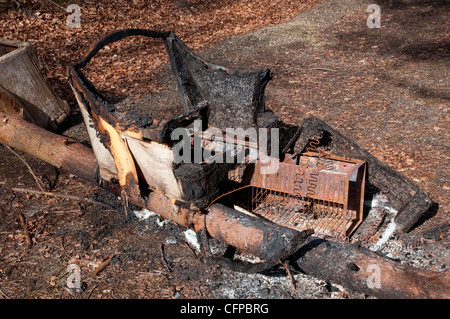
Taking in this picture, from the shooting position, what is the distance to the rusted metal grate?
165 inches

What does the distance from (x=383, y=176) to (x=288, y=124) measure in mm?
2301

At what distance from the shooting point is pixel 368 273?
338cm

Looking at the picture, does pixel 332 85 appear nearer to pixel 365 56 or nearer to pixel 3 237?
pixel 365 56

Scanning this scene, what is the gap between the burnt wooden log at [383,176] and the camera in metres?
4.07

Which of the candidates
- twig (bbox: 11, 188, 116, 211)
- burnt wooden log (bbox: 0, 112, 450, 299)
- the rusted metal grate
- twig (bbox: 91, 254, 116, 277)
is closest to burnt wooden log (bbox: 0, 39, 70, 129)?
twig (bbox: 11, 188, 116, 211)

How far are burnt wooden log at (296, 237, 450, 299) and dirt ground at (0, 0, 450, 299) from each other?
21 centimetres

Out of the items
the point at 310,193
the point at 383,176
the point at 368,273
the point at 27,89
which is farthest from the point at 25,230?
the point at 383,176

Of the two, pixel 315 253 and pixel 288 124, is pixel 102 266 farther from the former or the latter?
pixel 288 124

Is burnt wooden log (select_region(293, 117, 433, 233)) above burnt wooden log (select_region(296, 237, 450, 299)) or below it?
above

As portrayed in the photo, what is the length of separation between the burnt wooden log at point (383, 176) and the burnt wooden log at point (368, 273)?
2.73 ft

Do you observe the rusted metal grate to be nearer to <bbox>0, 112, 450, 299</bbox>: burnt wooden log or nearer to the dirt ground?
<bbox>0, 112, 450, 299</bbox>: burnt wooden log

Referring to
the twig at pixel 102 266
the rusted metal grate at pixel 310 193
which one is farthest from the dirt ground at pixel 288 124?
the rusted metal grate at pixel 310 193

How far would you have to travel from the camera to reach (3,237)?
456 cm

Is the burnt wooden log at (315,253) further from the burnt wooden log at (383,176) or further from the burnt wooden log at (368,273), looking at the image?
the burnt wooden log at (383,176)
